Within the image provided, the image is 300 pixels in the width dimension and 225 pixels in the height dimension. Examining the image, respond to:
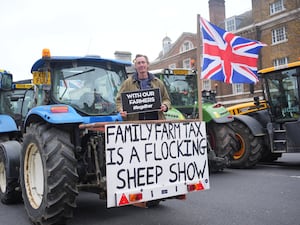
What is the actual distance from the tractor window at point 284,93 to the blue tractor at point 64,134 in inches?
186

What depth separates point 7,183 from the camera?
18.5 ft

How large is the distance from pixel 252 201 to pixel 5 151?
13.0 ft

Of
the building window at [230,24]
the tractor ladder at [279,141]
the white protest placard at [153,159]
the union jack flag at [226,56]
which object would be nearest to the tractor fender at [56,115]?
the white protest placard at [153,159]

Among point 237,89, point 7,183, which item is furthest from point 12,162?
point 237,89

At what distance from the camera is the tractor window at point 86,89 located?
506cm

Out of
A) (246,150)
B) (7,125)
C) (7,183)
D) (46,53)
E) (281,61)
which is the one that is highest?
(281,61)

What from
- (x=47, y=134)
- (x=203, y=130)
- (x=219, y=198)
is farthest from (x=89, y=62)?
(x=219, y=198)

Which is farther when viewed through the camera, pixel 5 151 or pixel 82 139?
pixel 5 151

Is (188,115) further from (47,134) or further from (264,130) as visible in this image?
(47,134)

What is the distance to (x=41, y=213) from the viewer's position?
4.29m

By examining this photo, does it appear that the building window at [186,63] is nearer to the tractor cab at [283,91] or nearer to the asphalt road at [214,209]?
the tractor cab at [283,91]

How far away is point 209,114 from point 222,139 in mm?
642

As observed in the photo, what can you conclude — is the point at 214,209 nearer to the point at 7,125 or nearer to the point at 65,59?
the point at 65,59

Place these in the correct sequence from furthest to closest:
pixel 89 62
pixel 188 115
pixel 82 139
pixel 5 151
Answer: pixel 188 115 < pixel 5 151 < pixel 89 62 < pixel 82 139
